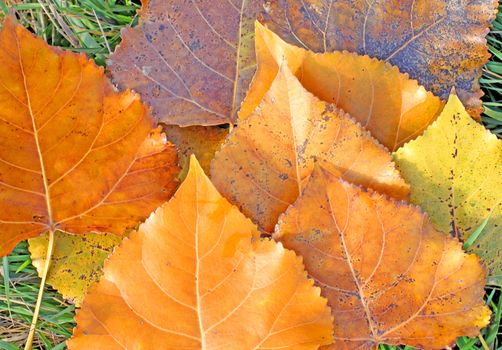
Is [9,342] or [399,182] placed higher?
[399,182]

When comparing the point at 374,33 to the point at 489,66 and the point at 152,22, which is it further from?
the point at 152,22

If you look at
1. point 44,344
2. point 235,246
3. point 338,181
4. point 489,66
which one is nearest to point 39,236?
point 44,344

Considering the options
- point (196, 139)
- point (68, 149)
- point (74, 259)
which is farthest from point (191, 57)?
point (74, 259)

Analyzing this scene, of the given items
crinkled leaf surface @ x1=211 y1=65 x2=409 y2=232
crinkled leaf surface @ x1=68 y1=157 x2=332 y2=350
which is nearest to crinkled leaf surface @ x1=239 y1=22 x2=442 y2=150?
crinkled leaf surface @ x1=211 y1=65 x2=409 y2=232

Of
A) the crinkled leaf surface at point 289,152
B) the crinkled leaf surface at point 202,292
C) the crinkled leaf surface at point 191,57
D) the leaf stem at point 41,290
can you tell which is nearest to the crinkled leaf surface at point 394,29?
the crinkled leaf surface at point 191,57

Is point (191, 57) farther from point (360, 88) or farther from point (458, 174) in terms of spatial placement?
point (458, 174)

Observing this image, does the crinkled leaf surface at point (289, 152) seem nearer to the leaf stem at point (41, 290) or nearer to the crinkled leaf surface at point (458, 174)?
the crinkled leaf surface at point (458, 174)
